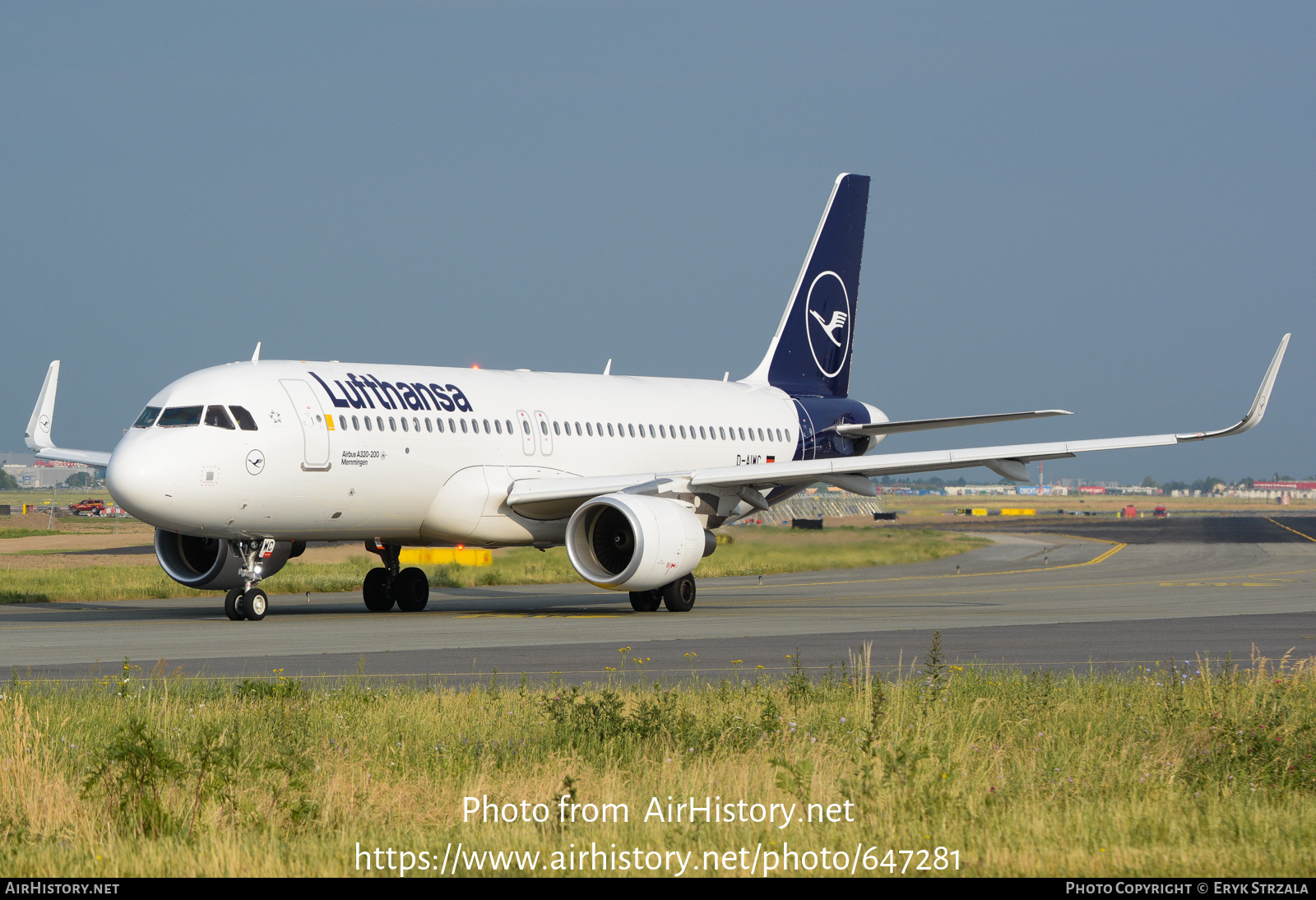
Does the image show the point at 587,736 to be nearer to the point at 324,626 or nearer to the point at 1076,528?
the point at 324,626

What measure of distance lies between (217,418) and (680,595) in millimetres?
8280

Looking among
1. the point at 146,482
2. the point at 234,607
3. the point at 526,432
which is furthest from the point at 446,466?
the point at 146,482

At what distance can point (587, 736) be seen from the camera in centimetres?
1038

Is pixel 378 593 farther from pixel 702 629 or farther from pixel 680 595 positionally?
pixel 702 629

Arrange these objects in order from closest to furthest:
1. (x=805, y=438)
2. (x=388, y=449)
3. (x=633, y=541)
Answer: (x=388, y=449), (x=633, y=541), (x=805, y=438)

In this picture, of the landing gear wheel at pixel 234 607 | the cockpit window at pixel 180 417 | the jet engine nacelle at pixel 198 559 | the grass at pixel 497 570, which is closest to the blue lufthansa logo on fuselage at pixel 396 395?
the cockpit window at pixel 180 417

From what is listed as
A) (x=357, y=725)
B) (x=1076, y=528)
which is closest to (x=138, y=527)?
(x=1076, y=528)

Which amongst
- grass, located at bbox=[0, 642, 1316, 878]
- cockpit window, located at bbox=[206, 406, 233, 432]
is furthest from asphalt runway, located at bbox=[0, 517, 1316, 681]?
grass, located at bbox=[0, 642, 1316, 878]

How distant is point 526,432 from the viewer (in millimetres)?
27422

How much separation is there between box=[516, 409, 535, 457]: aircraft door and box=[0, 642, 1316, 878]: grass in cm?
1446

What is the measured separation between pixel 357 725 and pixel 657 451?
19667 mm

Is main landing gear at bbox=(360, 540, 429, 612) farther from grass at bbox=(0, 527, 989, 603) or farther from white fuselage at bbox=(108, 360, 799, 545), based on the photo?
grass at bbox=(0, 527, 989, 603)
